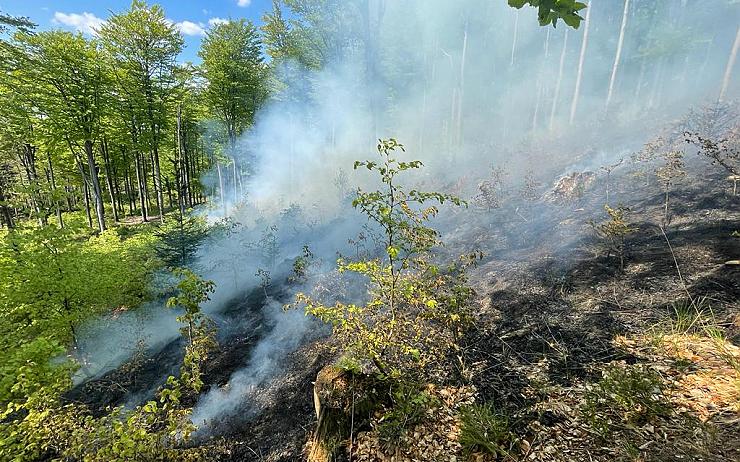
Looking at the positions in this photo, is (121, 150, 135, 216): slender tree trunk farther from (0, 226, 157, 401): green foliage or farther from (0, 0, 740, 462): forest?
(0, 226, 157, 401): green foliage

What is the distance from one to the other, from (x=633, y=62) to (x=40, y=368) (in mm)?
35368

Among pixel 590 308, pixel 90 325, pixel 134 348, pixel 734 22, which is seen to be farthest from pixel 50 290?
pixel 734 22

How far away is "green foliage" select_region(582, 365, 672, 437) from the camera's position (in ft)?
7.33

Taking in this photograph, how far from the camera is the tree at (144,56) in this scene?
14.1 metres

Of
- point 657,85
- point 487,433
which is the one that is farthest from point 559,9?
point 657,85

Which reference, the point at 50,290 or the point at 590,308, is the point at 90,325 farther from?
the point at 590,308

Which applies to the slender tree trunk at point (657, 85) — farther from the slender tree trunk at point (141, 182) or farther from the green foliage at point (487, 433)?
the slender tree trunk at point (141, 182)

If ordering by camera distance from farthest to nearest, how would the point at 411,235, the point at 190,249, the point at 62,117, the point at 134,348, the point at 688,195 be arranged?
the point at 62,117 < the point at 190,249 < the point at 134,348 < the point at 688,195 < the point at 411,235

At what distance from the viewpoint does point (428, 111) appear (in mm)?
27562

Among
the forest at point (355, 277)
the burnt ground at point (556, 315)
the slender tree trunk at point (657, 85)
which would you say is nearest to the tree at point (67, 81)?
the forest at point (355, 277)

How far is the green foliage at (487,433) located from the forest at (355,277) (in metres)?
0.02

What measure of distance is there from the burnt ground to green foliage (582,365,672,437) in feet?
0.62

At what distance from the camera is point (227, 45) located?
17.1 m

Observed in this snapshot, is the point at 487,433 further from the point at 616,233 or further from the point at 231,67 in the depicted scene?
the point at 231,67
